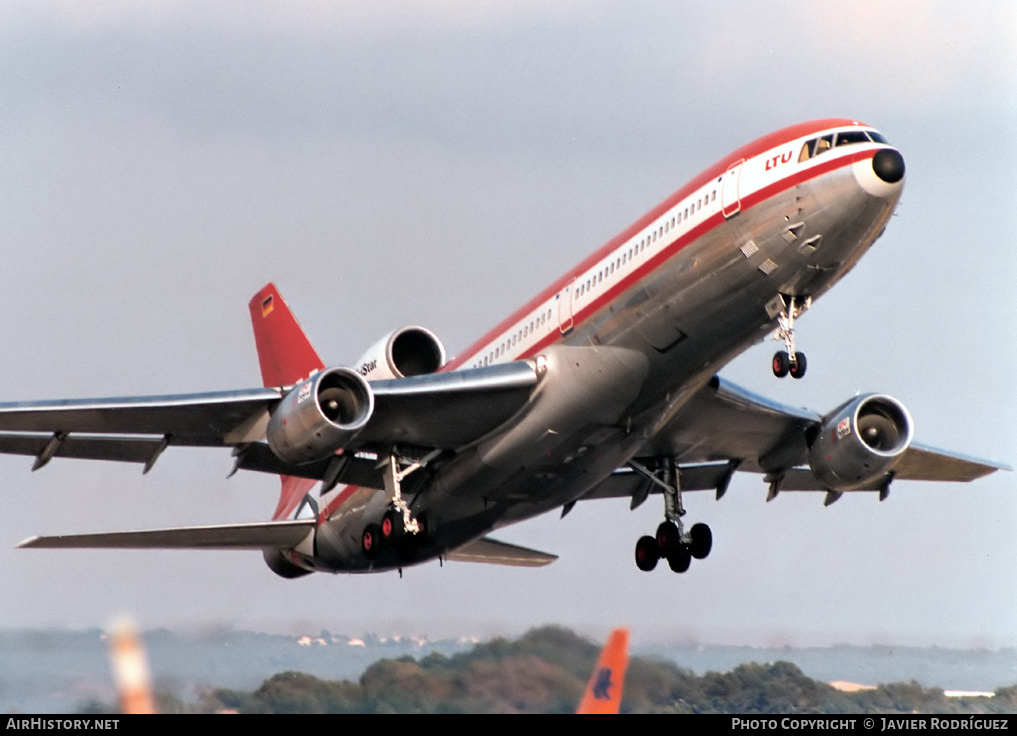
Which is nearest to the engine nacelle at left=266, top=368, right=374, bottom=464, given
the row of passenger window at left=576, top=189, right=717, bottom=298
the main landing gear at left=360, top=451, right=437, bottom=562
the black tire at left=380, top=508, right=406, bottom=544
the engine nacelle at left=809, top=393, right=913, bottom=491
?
the main landing gear at left=360, top=451, right=437, bottom=562

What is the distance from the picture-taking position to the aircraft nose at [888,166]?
79.2 ft

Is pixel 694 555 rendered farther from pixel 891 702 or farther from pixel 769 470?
pixel 891 702

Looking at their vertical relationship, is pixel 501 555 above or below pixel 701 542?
below

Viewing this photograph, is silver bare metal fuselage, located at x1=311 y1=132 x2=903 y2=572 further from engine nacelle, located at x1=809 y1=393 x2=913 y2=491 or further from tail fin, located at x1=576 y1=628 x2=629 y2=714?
engine nacelle, located at x1=809 y1=393 x2=913 y2=491

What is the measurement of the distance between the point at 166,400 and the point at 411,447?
4758 millimetres

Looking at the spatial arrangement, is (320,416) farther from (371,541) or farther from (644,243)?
(644,243)

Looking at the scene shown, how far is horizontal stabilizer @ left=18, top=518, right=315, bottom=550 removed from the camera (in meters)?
29.8

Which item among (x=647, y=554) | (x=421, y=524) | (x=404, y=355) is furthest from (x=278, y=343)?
(x=647, y=554)

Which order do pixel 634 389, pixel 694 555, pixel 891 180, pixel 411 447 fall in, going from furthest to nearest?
pixel 694 555 < pixel 411 447 < pixel 634 389 < pixel 891 180

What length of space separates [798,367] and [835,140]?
3673 millimetres

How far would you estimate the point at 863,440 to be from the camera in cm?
3089

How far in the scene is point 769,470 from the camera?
1307 inches

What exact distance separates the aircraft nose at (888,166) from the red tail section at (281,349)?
1590 centimetres
